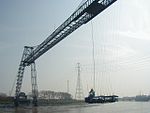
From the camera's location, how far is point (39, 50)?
62.9 meters

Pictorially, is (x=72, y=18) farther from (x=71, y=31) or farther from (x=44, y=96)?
(x=44, y=96)

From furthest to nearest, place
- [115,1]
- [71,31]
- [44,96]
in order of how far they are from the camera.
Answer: [44,96]
[71,31]
[115,1]

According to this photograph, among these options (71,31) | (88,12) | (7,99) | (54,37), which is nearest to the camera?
(88,12)

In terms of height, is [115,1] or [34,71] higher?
[115,1]

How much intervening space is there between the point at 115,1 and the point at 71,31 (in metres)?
13.3

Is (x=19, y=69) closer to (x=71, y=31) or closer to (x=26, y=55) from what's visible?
(x=26, y=55)

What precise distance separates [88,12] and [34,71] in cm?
3741

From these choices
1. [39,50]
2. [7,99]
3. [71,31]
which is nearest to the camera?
[71,31]

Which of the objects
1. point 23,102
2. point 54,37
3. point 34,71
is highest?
point 54,37

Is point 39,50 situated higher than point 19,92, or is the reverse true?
point 39,50

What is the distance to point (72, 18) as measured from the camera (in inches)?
1626

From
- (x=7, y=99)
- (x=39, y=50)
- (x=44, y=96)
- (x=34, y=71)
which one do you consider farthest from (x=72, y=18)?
(x=44, y=96)

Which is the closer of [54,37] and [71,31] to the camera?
[71,31]

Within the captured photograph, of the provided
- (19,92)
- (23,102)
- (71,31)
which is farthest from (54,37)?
(23,102)
